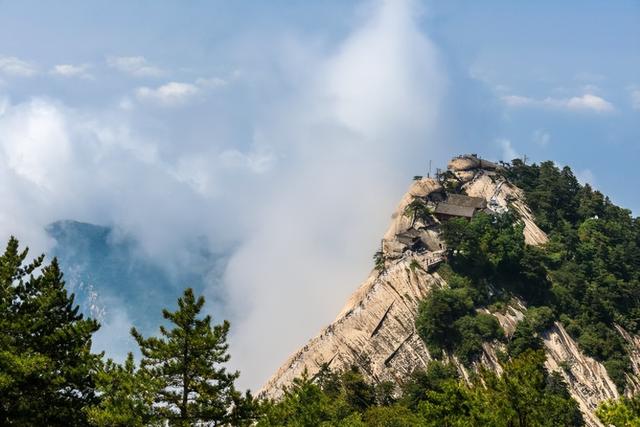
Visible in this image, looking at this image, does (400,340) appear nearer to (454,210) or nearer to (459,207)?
(454,210)

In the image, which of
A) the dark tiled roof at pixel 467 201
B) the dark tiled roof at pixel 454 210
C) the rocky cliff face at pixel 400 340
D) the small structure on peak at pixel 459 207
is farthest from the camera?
the dark tiled roof at pixel 467 201

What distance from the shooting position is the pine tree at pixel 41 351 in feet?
74.1

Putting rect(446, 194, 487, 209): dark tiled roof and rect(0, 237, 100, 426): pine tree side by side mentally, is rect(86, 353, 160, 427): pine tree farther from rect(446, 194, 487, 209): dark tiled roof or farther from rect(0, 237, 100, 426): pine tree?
rect(446, 194, 487, 209): dark tiled roof

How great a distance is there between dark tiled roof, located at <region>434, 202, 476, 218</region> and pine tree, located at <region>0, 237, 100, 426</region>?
2259 inches

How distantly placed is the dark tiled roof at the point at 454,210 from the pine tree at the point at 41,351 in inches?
2259

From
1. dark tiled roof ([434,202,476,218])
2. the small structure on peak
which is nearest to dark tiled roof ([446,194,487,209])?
the small structure on peak

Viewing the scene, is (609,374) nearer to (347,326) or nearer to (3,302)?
(347,326)

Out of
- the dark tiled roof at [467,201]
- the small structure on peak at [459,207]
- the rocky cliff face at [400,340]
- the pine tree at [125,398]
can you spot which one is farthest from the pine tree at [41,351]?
the dark tiled roof at [467,201]

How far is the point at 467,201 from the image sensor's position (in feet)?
262

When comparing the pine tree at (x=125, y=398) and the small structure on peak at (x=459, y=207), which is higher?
the small structure on peak at (x=459, y=207)

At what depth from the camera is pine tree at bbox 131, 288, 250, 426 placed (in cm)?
2269

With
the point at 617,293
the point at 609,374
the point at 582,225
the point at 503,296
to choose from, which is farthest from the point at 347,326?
the point at 582,225

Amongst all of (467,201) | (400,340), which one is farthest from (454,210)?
(400,340)

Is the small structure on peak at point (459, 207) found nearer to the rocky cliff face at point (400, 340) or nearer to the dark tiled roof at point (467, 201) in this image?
the dark tiled roof at point (467, 201)
